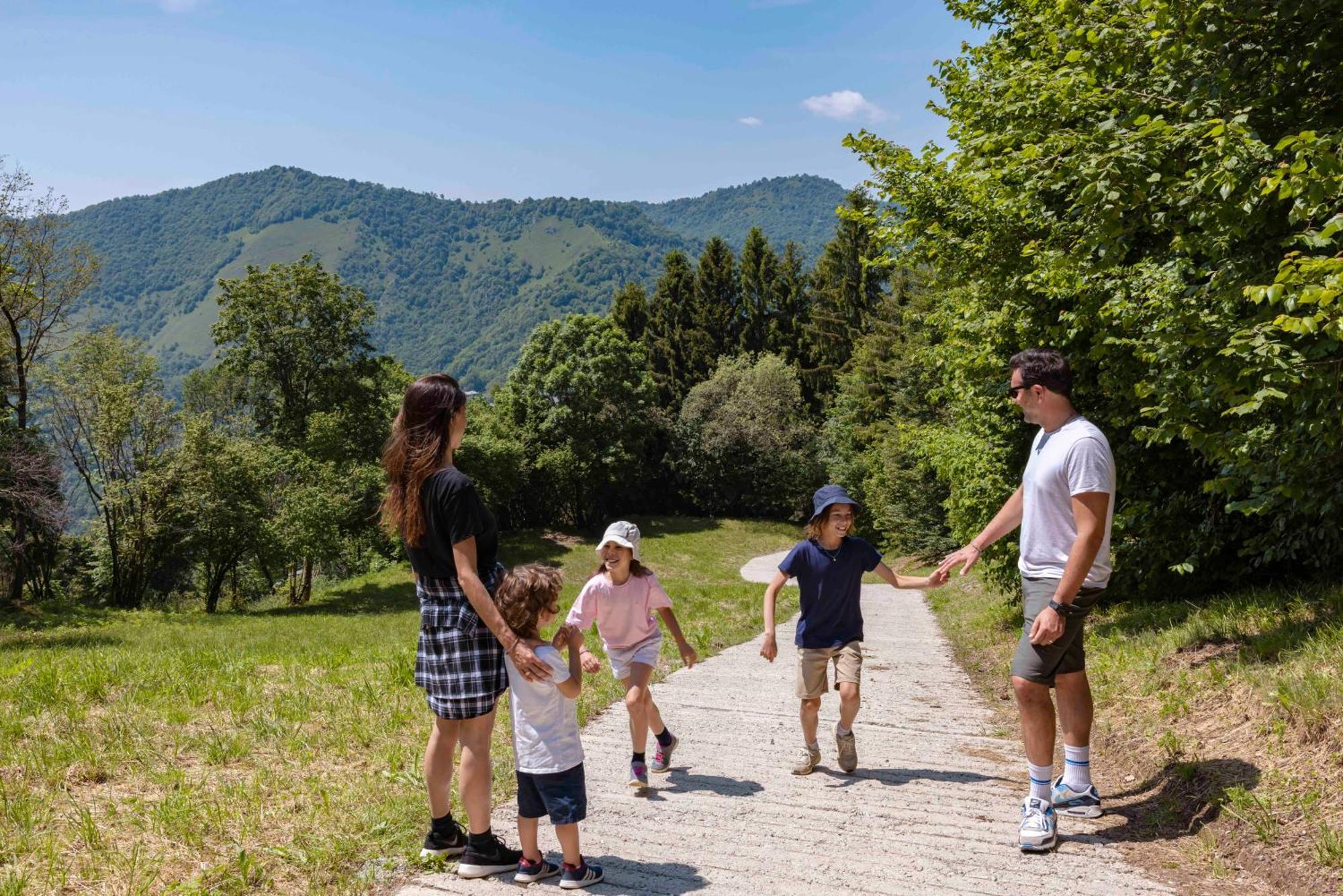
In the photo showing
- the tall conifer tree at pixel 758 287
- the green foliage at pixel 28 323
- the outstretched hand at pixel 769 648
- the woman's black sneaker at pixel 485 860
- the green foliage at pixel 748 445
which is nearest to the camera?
the woman's black sneaker at pixel 485 860

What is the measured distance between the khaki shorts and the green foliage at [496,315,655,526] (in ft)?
138

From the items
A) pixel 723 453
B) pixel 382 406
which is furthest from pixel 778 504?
pixel 382 406

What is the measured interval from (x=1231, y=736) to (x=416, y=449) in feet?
16.3

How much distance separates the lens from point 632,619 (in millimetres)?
5727

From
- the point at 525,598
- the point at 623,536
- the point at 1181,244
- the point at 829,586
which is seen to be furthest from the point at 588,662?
the point at 1181,244

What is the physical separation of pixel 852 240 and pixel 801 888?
191 ft

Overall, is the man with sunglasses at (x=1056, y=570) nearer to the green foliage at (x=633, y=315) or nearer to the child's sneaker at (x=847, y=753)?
the child's sneaker at (x=847, y=753)

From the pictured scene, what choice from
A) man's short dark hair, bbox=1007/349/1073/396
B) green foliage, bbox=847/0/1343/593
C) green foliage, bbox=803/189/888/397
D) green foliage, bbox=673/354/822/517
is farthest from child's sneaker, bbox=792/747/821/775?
green foliage, bbox=803/189/888/397

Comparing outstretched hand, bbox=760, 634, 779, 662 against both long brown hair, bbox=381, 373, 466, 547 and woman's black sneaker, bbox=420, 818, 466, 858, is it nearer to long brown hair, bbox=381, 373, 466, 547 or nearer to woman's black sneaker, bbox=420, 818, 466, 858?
woman's black sneaker, bbox=420, 818, 466, 858

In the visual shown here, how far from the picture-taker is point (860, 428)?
150 feet

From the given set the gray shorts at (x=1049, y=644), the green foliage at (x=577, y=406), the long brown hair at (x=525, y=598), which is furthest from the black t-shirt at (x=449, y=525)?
the green foliage at (x=577, y=406)

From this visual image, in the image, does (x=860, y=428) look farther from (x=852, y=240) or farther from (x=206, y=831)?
(x=206, y=831)

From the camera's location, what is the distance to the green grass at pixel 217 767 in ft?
14.0

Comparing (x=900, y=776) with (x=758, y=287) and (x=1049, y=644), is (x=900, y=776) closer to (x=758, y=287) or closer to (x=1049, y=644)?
(x=1049, y=644)
